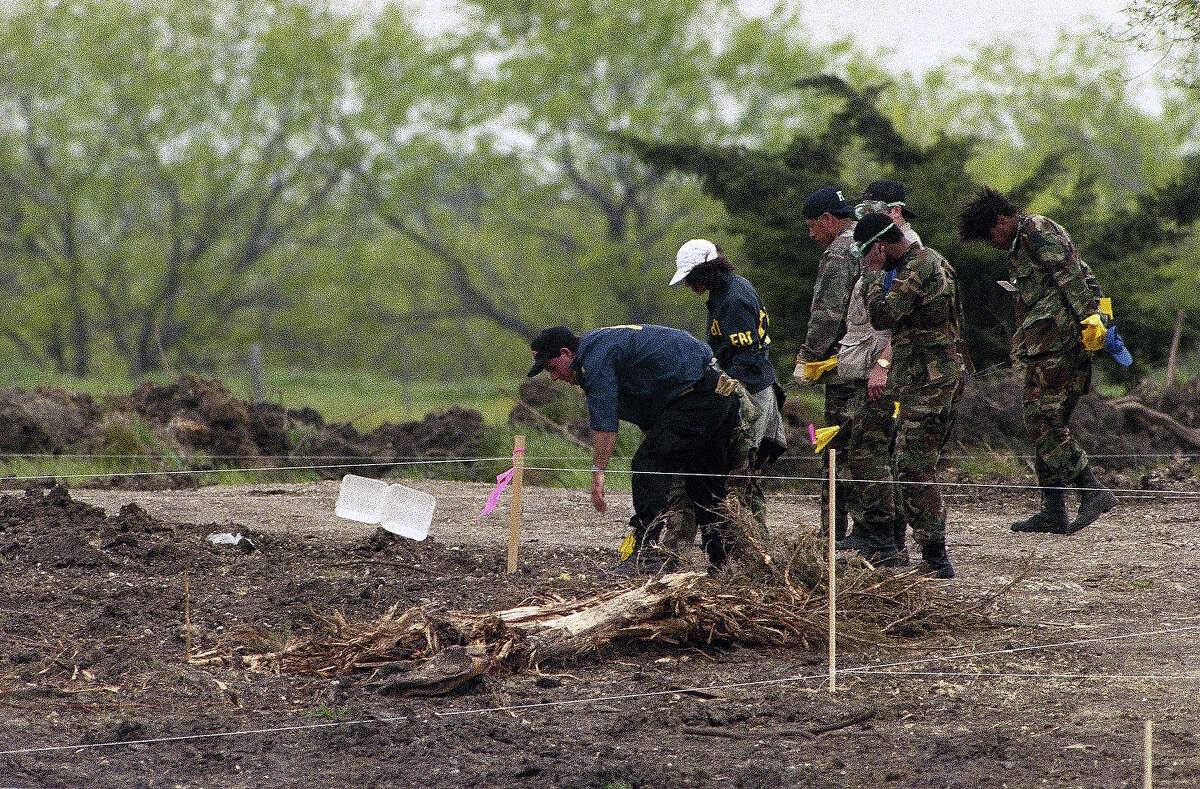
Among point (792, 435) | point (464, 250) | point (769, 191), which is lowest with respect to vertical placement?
point (792, 435)

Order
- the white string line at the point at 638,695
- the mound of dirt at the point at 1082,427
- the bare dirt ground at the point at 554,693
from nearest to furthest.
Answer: the bare dirt ground at the point at 554,693, the white string line at the point at 638,695, the mound of dirt at the point at 1082,427

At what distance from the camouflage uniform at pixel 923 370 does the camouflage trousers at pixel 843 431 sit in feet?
1.35

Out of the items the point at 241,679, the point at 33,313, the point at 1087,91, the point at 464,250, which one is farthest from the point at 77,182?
the point at 241,679

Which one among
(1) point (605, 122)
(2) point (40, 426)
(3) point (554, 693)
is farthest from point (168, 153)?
(3) point (554, 693)

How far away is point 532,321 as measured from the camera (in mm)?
35781

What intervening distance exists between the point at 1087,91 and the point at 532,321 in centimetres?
1487

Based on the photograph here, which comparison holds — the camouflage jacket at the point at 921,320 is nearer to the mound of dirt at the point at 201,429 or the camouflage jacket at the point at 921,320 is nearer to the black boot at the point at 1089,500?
the black boot at the point at 1089,500

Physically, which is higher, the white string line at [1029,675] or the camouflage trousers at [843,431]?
the camouflage trousers at [843,431]

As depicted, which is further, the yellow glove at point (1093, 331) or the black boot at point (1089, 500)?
the black boot at point (1089, 500)

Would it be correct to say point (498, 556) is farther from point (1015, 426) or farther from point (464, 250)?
point (464, 250)

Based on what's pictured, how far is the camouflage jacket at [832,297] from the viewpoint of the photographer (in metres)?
7.56

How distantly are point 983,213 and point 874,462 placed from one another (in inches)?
55.7

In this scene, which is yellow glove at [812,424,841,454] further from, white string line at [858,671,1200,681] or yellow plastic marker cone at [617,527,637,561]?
white string line at [858,671,1200,681]

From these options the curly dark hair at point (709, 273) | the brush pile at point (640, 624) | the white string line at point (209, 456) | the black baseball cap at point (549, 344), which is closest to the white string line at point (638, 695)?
the brush pile at point (640, 624)
